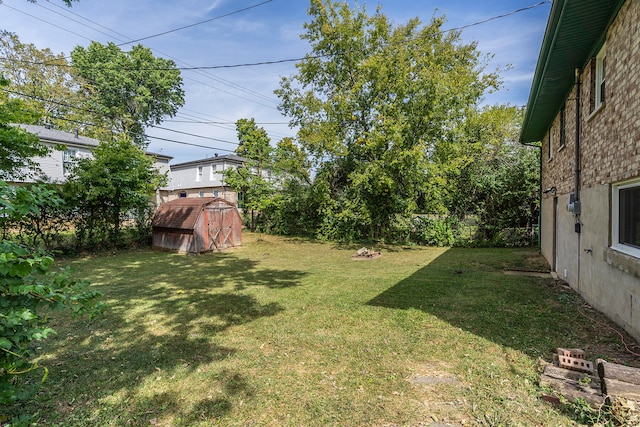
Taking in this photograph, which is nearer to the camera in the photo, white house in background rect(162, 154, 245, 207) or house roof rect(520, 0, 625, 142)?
house roof rect(520, 0, 625, 142)

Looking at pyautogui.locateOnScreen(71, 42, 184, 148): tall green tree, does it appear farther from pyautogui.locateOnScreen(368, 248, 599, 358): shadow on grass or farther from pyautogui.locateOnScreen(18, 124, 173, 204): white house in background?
pyautogui.locateOnScreen(368, 248, 599, 358): shadow on grass

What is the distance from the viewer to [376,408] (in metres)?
2.67

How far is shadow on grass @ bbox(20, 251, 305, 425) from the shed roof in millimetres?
4269

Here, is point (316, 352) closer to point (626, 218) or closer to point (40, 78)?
point (626, 218)

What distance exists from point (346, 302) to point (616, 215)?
4209 millimetres

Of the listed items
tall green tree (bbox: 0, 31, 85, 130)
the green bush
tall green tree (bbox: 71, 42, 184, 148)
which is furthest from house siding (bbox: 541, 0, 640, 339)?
tall green tree (bbox: 71, 42, 184, 148)

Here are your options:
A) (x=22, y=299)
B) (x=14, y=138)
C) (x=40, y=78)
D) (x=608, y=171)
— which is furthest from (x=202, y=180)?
(x=608, y=171)

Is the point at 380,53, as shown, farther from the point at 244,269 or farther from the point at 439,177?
the point at 244,269

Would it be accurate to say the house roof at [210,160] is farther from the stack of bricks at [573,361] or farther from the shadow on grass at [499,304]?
the stack of bricks at [573,361]

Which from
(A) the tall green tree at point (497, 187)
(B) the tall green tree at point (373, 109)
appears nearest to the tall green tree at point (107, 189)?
(B) the tall green tree at point (373, 109)

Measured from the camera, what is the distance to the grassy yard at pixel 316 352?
2646 mm

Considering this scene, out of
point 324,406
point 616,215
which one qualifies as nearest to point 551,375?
point 324,406

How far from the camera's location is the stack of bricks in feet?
9.58

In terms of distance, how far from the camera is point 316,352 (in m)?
3.76
